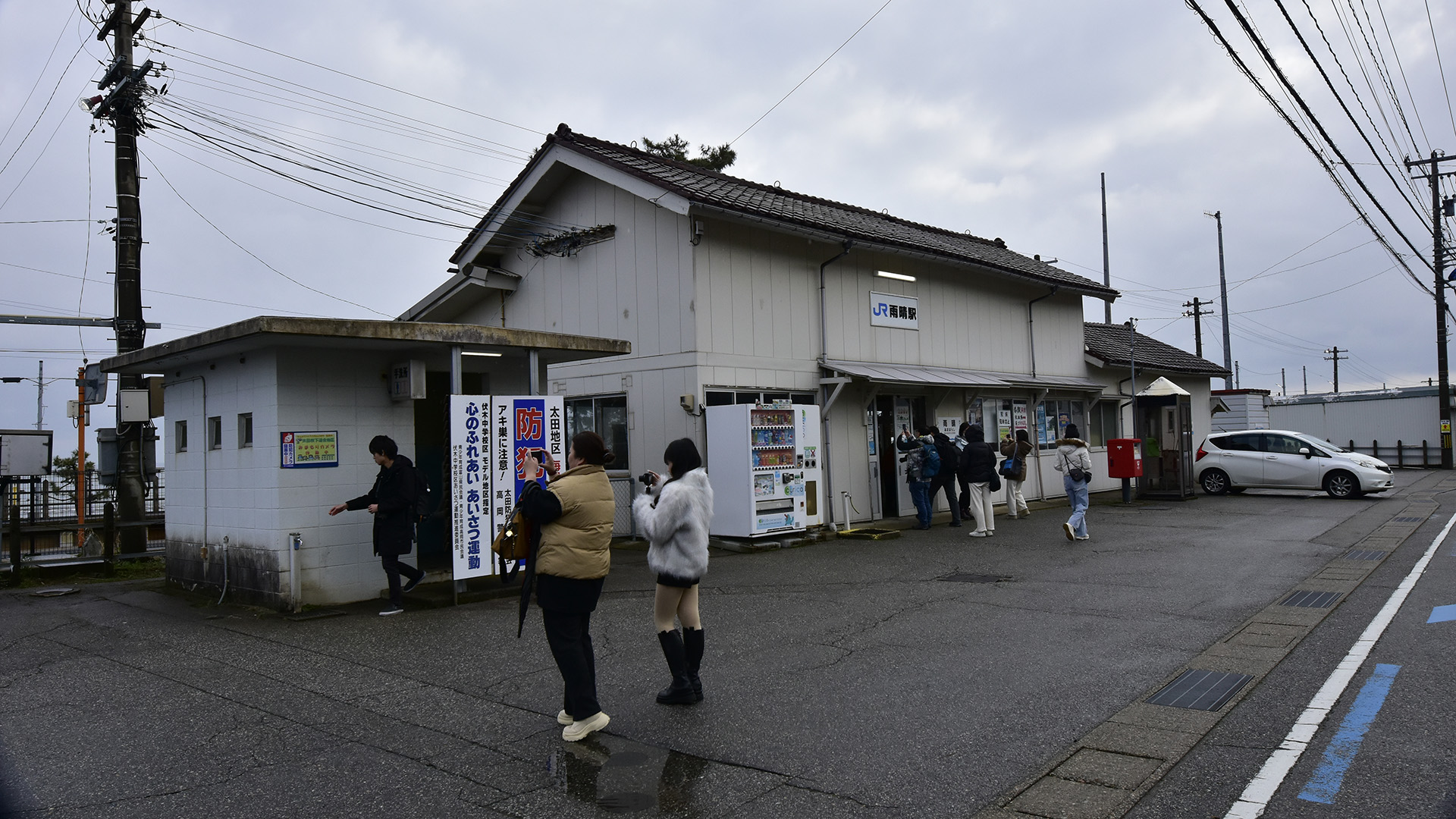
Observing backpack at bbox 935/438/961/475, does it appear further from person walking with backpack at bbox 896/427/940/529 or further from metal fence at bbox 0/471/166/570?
metal fence at bbox 0/471/166/570

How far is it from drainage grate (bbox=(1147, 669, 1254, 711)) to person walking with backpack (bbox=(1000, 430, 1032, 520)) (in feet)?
32.0

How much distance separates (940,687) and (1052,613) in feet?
8.46

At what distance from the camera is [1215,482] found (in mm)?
19766

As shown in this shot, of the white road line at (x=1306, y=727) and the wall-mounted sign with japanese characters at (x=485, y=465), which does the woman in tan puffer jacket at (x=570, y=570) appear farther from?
the wall-mounted sign with japanese characters at (x=485, y=465)

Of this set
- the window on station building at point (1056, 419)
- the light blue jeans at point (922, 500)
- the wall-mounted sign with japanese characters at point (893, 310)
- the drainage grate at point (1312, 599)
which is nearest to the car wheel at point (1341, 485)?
the window on station building at point (1056, 419)

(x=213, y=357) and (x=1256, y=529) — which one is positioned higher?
(x=213, y=357)

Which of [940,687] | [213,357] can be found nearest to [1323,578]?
[940,687]

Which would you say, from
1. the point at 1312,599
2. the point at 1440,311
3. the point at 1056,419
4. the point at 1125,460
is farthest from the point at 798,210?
the point at 1440,311

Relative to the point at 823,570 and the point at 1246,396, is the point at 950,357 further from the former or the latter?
the point at 1246,396

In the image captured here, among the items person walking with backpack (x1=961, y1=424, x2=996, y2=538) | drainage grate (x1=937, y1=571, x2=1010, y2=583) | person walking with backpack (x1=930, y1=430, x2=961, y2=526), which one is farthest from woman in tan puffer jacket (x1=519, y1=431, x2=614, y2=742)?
person walking with backpack (x1=930, y1=430, x2=961, y2=526)

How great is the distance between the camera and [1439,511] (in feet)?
51.0

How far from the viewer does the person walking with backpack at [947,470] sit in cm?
1448

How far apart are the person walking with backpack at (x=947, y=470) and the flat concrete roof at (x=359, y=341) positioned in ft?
21.4

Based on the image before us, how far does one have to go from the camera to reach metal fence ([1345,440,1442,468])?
105ft
